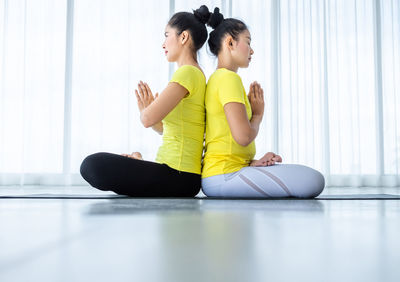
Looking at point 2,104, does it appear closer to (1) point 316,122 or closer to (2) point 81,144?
(2) point 81,144

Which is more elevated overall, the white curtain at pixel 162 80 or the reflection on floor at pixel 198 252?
the white curtain at pixel 162 80

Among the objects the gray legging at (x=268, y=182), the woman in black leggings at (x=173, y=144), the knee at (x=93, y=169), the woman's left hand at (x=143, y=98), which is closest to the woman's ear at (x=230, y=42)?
the woman in black leggings at (x=173, y=144)

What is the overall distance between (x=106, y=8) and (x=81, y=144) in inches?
53.4

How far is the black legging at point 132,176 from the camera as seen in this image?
1521 mm

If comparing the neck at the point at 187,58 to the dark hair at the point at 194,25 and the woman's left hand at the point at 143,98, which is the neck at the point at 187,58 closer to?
the dark hair at the point at 194,25

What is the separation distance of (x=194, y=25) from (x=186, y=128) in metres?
0.47

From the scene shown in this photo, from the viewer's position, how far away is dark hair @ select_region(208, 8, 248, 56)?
1.75m

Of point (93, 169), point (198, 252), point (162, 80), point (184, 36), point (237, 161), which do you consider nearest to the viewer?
point (198, 252)

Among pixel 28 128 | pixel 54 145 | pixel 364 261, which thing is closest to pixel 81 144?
pixel 54 145

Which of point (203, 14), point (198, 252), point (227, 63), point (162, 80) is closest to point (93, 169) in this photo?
point (227, 63)

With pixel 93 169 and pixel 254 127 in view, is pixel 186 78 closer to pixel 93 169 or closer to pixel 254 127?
pixel 254 127

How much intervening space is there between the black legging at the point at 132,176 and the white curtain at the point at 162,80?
2.19 metres

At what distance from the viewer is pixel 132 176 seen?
1.53 metres

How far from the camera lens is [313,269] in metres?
0.33
